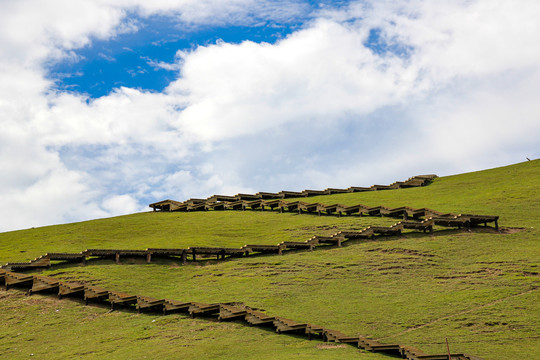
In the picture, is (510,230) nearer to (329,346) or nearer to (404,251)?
(404,251)

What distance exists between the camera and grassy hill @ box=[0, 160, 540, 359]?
83.5 ft

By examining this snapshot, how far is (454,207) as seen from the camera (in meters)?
53.6

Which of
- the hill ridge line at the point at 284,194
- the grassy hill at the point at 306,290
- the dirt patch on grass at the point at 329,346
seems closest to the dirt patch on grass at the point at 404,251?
the grassy hill at the point at 306,290

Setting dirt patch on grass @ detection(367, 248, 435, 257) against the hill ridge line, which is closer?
dirt patch on grass @ detection(367, 248, 435, 257)

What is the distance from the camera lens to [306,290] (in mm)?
33375

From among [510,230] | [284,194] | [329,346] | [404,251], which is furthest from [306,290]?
[284,194]

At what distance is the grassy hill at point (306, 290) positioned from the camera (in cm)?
2544

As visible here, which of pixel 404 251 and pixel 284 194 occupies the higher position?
pixel 284 194

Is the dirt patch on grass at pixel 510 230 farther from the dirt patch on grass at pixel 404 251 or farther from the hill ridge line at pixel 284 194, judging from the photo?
the hill ridge line at pixel 284 194

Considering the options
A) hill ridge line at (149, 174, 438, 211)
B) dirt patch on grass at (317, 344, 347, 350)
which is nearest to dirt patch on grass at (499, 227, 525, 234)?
dirt patch on grass at (317, 344, 347, 350)

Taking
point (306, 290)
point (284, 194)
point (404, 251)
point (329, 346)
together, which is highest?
point (284, 194)

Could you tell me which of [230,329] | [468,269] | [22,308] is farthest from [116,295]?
[468,269]

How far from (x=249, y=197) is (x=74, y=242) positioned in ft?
87.4

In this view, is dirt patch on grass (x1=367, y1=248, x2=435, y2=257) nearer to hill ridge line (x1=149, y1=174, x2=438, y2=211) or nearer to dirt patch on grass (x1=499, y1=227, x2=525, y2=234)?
dirt patch on grass (x1=499, y1=227, x2=525, y2=234)
